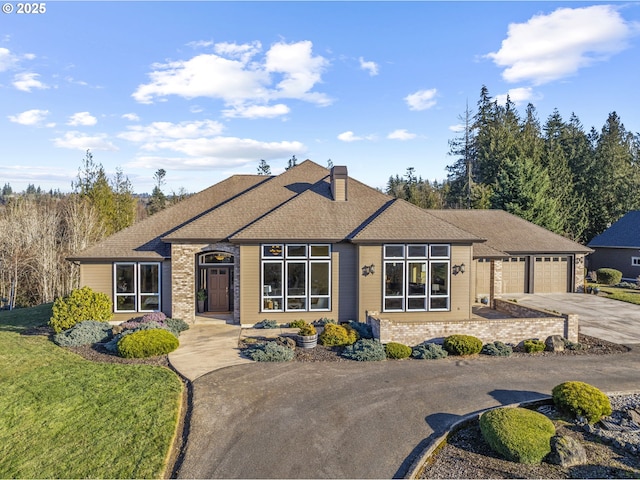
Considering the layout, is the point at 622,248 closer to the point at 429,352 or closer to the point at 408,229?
the point at 408,229

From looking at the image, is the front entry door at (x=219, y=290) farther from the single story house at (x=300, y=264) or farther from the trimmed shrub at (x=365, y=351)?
the trimmed shrub at (x=365, y=351)

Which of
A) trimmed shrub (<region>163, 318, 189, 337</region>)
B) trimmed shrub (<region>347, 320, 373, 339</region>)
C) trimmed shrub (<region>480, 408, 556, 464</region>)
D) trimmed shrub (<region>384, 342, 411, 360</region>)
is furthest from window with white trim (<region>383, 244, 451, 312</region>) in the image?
Answer: trimmed shrub (<region>480, 408, 556, 464</region>)

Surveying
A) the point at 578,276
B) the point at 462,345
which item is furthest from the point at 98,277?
the point at 578,276

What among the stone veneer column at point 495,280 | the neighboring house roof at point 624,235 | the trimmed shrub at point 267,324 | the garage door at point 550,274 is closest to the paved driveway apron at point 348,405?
the trimmed shrub at point 267,324

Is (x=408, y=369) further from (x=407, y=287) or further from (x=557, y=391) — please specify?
(x=407, y=287)

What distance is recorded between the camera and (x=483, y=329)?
14.5m

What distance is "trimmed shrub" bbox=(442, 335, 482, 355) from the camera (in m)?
13.5

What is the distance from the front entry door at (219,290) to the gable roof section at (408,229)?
21.7 ft

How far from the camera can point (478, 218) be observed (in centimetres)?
2892

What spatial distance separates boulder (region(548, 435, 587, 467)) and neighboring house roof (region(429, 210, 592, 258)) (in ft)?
62.1

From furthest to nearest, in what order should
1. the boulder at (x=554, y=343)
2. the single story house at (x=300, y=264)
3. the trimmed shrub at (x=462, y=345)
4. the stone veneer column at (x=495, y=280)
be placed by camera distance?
the stone veneer column at (x=495, y=280) < the single story house at (x=300, y=264) < the boulder at (x=554, y=343) < the trimmed shrub at (x=462, y=345)

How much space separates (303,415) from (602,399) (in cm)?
669

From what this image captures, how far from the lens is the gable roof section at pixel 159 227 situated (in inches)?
690

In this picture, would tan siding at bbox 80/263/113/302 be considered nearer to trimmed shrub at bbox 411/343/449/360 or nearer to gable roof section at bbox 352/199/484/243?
→ gable roof section at bbox 352/199/484/243
